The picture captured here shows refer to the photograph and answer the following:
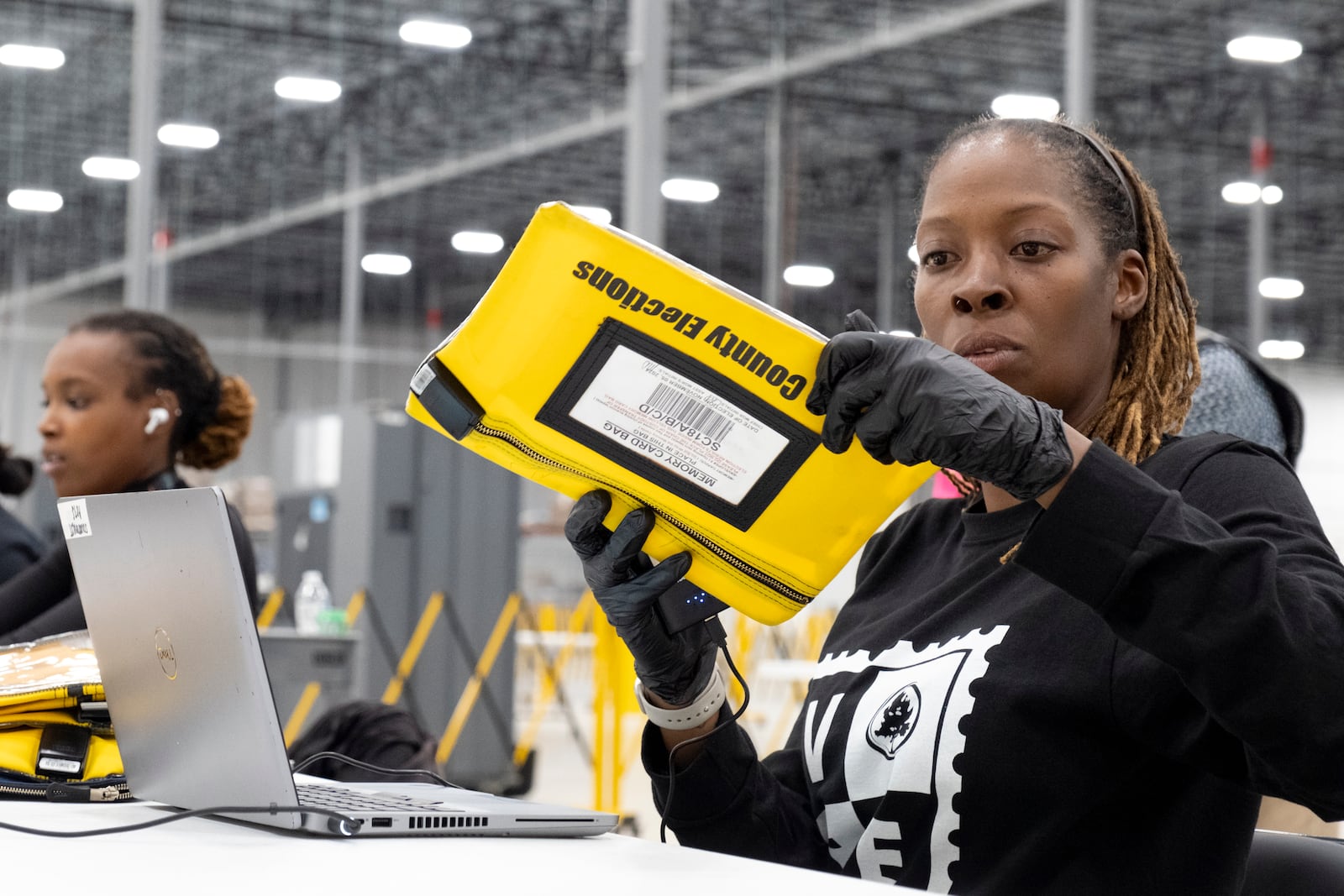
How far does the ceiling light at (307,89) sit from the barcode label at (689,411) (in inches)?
359

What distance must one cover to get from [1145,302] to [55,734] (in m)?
1.16

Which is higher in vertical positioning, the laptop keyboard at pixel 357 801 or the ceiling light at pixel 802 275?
the ceiling light at pixel 802 275

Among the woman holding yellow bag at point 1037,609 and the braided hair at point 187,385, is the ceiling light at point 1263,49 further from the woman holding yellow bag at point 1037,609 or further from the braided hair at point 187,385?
the woman holding yellow bag at point 1037,609

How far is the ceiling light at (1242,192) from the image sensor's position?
7.23m

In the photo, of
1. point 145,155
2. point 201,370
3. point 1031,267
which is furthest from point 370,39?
point 1031,267

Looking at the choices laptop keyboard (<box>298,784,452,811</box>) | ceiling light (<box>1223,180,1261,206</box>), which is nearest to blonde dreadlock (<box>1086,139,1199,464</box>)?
laptop keyboard (<box>298,784,452,811</box>)

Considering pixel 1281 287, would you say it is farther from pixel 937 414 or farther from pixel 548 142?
pixel 937 414

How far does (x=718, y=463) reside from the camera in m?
1.22

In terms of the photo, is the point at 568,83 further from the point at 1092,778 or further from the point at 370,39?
the point at 1092,778

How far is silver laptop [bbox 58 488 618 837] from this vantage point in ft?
3.94

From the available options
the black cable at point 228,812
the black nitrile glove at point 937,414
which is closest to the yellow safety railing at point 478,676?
the black cable at point 228,812

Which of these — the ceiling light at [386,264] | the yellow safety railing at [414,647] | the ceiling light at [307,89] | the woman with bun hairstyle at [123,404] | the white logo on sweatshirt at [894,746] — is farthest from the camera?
the ceiling light at [386,264]

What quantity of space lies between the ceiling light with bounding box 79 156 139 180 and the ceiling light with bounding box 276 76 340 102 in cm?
218

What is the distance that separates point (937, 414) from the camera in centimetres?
110
